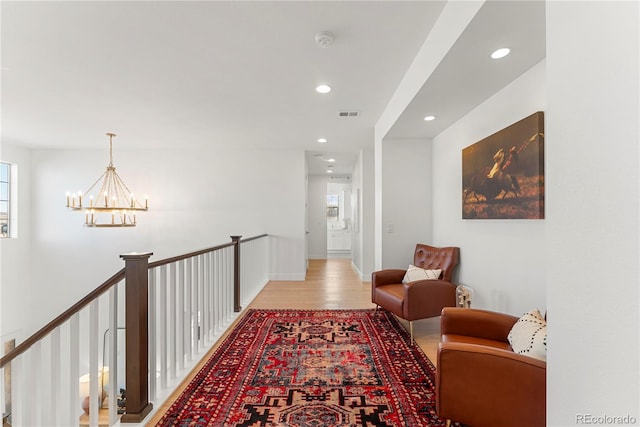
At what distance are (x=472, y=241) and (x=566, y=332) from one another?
2426mm

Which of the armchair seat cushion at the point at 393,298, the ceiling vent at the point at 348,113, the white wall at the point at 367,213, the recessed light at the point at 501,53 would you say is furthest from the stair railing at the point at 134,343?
the white wall at the point at 367,213

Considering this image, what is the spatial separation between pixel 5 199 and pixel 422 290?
294 inches

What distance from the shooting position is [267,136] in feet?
16.8

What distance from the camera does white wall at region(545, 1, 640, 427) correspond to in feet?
2.32

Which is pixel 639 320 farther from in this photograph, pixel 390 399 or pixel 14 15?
pixel 14 15

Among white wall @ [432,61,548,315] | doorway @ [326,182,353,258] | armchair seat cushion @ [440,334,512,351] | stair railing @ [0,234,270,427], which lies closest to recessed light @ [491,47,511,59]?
white wall @ [432,61,548,315]

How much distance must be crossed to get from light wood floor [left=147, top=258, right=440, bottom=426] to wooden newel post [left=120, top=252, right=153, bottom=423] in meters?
0.55

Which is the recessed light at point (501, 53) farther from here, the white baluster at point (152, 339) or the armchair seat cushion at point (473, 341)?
the white baluster at point (152, 339)

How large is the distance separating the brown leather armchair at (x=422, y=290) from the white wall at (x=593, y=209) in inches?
79.0

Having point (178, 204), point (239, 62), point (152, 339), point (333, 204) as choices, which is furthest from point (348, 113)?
point (333, 204)

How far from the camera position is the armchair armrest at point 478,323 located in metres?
2.04

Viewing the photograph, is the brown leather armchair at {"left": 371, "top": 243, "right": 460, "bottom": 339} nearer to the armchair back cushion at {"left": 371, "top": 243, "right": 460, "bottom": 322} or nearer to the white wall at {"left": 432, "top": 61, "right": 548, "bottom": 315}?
the armchair back cushion at {"left": 371, "top": 243, "right": 460, "bottom": 322}

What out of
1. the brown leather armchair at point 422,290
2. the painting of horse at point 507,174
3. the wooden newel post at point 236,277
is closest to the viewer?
the painting of horse at point 507,174

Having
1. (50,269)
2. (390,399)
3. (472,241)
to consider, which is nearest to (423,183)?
(472,241)
